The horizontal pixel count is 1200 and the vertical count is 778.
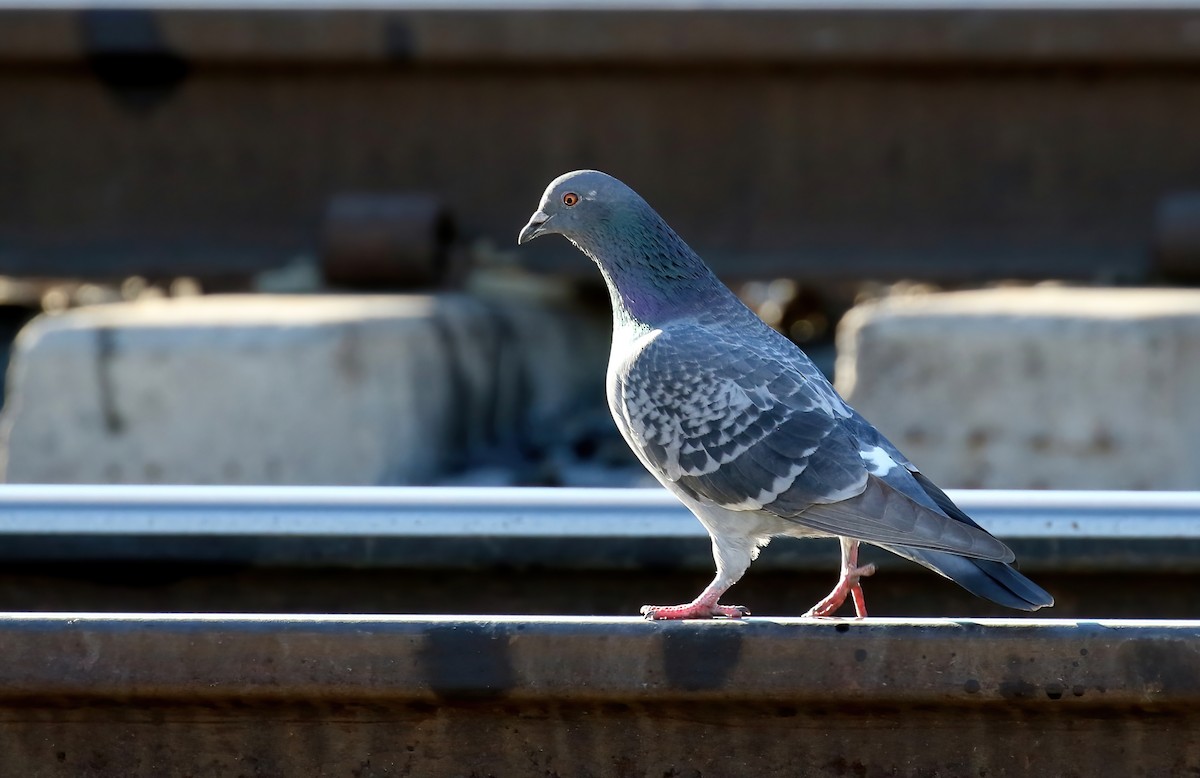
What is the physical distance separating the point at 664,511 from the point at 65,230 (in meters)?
3.94

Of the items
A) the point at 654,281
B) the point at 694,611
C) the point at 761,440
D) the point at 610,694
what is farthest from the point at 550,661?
the point at 654,281

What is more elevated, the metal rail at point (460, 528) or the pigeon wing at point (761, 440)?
the pigeon wing at point (761, 440)

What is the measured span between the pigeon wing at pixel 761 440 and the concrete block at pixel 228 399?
232cm

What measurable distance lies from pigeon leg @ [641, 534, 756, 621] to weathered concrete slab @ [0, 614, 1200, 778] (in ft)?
1.19

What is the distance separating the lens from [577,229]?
10.7ft

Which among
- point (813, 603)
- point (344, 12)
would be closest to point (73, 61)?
point (344, 12)

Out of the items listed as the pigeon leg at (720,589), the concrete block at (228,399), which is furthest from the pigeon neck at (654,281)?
the concrete block at (228,399)

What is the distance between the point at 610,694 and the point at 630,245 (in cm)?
113

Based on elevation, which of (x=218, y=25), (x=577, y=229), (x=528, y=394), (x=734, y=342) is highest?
(x=218, y=25)

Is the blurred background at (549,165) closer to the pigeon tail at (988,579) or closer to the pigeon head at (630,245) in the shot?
the pigeon head at (630,245)

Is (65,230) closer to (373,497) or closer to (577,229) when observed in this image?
(373,497)

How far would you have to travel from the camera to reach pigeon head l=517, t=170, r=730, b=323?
3.24 m

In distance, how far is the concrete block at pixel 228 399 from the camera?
5285 mm

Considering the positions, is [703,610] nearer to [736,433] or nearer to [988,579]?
[736,433]
